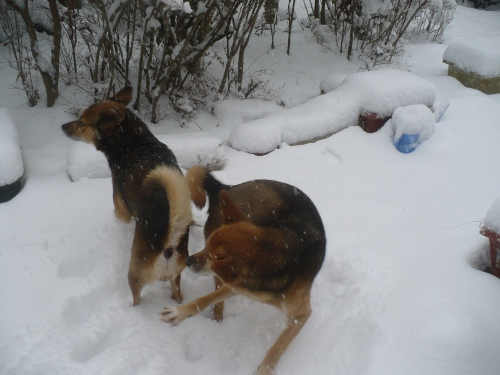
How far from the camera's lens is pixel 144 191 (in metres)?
2.43

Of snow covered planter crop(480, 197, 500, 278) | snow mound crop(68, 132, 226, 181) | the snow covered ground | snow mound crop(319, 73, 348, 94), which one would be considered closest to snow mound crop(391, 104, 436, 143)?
the snow covered ground

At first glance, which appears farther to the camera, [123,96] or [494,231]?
[123,96]

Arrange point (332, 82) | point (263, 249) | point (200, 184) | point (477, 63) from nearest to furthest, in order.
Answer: point (263, 249), point (200, 184), point (477, 63), point (332, 82)

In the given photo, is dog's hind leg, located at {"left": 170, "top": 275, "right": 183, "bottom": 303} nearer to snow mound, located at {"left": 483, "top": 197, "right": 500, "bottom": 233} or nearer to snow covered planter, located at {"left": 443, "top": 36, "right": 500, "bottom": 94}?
snow mound, located at {"left": 483, "top": 197, "right": 500, "bottom": 233}

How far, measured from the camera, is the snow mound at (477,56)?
206 inches

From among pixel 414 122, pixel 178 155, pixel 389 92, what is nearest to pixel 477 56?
pixel 389 92

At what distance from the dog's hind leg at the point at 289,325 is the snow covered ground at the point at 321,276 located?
17 cm

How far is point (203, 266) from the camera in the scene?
2.05 metres

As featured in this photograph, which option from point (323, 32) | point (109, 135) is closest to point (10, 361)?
point (109, 135)

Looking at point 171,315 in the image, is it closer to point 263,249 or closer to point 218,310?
point 218,310

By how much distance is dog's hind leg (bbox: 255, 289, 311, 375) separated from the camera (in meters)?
2.21

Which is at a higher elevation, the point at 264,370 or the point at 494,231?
the point at 494,231

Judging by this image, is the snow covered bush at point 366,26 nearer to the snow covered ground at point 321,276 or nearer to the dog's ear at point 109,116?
the snow covered ground at point 321,276

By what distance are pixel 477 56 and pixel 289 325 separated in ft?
16.9
